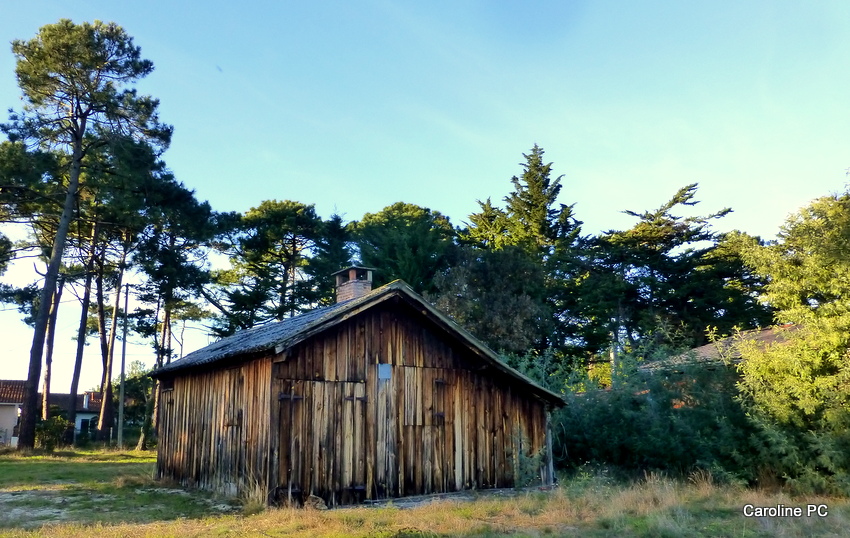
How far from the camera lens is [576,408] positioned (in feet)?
62.8

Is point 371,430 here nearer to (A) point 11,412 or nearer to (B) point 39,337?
(B) point 39,337

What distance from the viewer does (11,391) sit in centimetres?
4966

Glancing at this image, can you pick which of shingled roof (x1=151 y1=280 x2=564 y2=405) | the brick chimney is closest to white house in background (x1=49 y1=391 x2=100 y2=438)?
the brick chimney

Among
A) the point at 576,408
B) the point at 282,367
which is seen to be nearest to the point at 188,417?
the point at 282,367

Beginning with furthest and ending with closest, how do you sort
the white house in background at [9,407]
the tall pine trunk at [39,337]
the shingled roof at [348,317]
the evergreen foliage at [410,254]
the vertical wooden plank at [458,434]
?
the white house in background at [9,407] < the evergreen foliage at [410,254] < the tall pine trunk at [39,337] < the vertical wooden plank at [458,434] < the shingled roof at [348,317]

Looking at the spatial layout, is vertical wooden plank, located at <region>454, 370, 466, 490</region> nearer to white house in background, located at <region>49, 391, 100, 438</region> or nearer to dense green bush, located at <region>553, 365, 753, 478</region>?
dense green bush, located at <region>553, 365, 753, 478</region>

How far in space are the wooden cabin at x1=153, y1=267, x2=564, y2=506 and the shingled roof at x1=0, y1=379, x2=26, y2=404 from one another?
3861 cm

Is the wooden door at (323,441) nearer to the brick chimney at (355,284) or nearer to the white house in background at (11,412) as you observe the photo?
the brick chimney at (355,284)

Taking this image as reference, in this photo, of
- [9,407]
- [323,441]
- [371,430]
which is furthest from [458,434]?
[9,407]

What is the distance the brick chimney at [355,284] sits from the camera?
18531 millimetres

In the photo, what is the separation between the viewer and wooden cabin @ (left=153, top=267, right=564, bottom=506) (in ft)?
45.2

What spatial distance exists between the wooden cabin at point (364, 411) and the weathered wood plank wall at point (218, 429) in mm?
29

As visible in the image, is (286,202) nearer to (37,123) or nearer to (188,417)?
(37,123)

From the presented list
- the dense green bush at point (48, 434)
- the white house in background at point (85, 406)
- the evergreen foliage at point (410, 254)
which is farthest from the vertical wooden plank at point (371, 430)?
the white house in background at point (85, 406)
